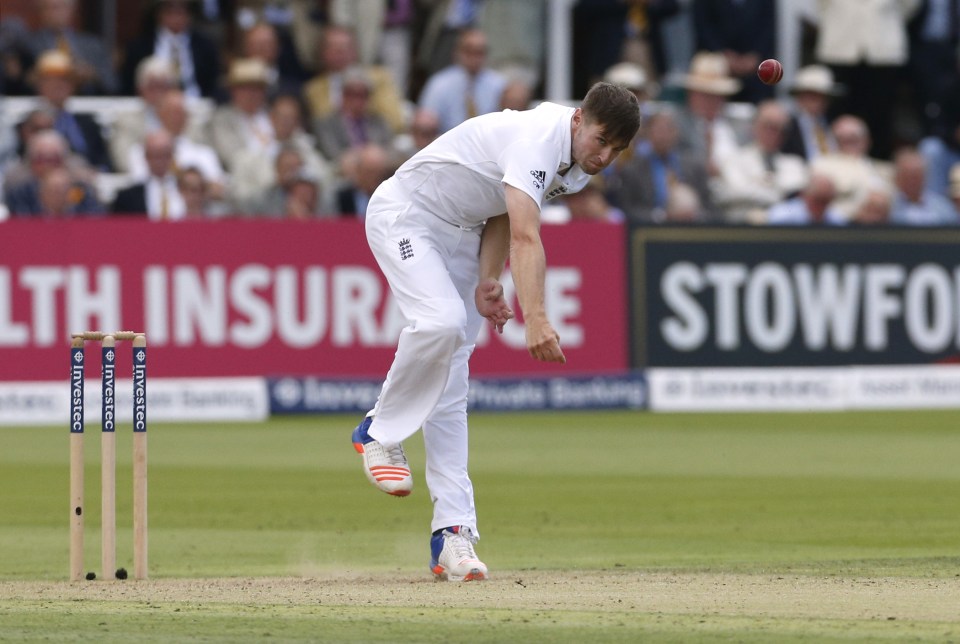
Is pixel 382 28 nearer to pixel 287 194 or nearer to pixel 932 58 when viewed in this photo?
pixel 287 194

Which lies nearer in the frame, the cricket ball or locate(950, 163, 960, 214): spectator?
the cricket ball

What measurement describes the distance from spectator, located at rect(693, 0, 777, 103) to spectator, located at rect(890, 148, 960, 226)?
5.81 ft

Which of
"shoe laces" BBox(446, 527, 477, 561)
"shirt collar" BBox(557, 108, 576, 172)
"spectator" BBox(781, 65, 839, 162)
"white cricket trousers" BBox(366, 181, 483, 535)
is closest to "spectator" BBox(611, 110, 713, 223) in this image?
"spectator" BBox(781, 65, 839, 162)

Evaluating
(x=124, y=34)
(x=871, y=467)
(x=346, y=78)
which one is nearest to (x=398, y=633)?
(x=871, y=467)

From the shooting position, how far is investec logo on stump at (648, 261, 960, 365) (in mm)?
15820

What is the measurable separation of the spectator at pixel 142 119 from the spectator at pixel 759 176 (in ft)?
15.5

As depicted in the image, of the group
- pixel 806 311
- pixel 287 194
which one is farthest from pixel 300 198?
pixel 806 311

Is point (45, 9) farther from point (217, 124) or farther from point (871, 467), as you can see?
point (871, 467)

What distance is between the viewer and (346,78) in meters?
16.3

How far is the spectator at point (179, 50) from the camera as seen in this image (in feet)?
53.4

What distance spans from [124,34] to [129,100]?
2.83 m

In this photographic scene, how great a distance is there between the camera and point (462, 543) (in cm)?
714

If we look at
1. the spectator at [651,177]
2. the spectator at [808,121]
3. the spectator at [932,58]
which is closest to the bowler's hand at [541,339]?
the spectator at [651,177]

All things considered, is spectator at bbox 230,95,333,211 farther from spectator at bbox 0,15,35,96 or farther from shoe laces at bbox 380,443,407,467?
shoe laces at bbox 380,443,407,467
